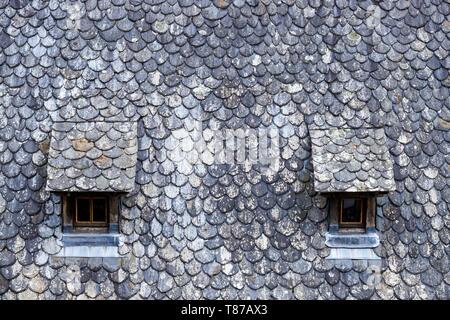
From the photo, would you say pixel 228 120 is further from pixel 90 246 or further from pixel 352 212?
pixel 90 246

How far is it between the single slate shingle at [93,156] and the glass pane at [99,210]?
622 millimetres

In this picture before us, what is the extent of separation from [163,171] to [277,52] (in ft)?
11.3

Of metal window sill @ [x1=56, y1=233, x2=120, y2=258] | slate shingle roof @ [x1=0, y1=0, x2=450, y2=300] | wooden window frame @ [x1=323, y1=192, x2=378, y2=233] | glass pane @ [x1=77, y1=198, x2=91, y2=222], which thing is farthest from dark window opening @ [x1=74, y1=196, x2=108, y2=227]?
wooden window frame @ [x1=323, y1=192, x2=378, y2=233]

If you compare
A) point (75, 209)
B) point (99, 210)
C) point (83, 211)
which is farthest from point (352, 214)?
point (75, 209)

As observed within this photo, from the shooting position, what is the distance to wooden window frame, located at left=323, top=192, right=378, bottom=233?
51.9 ft

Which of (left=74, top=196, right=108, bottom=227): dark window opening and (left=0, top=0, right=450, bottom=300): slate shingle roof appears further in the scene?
(left=74, top=196, right=108, bottom=227): dark window opening

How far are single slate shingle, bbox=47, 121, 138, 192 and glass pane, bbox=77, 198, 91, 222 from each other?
65 centimetres

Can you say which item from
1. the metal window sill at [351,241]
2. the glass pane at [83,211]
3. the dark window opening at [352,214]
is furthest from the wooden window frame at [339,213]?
the glass pane at [83,211]

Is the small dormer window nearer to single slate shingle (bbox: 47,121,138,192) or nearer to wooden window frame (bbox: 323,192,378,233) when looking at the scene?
wooden window frame (bbox: 323,192,378,233)

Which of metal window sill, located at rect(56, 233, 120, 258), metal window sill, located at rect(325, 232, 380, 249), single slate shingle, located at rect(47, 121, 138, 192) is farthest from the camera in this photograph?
metal window sill, located at rect(325, 232, 380, 249)

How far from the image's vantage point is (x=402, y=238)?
15906 mm

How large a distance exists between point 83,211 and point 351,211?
5.11 metres
